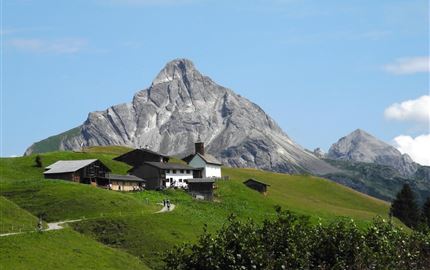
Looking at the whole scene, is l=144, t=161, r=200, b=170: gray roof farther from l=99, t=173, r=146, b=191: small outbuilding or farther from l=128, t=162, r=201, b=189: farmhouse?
l=99, t=173, r=146, b=191: small outbuilding

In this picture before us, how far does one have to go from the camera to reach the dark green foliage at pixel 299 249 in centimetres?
3716

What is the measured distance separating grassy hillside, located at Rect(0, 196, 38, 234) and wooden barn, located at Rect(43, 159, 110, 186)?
38.1 meters

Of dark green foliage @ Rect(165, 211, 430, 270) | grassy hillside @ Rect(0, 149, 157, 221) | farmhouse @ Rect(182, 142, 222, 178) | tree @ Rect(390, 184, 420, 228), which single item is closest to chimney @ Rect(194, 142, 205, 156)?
farmhouse @ Rect(182, 142, 222, 178)

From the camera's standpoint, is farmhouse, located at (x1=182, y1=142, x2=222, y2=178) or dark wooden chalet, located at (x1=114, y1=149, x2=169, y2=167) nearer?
dark wooden chalet, located at (x1=114, y1=149, x2=169, y2=167)

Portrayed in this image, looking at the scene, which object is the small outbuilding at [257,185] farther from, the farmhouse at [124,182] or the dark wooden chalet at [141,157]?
the farmhouse at [124,182]

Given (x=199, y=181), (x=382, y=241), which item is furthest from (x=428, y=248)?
(x=199, y=181)

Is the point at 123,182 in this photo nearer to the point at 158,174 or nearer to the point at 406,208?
the point at 158,174

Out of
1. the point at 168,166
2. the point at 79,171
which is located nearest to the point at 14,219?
the point at 79,171

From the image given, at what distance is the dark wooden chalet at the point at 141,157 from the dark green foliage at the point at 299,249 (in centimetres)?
11005

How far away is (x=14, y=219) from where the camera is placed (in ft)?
269

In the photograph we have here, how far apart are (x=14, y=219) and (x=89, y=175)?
46.7 meters

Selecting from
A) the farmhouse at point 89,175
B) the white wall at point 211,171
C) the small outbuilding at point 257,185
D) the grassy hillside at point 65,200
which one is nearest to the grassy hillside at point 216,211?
the small outbuilding at point 257,185

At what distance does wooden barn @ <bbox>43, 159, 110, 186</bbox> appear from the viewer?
416ft

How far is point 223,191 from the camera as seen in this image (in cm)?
13538
